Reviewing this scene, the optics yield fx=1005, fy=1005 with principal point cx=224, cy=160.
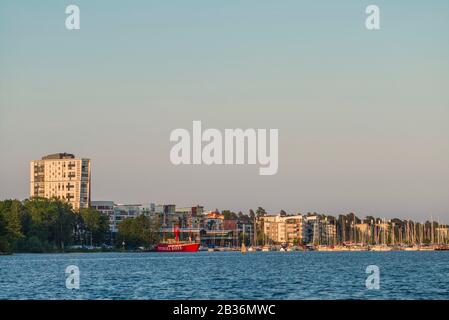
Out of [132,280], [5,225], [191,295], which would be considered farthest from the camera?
[5,225]
